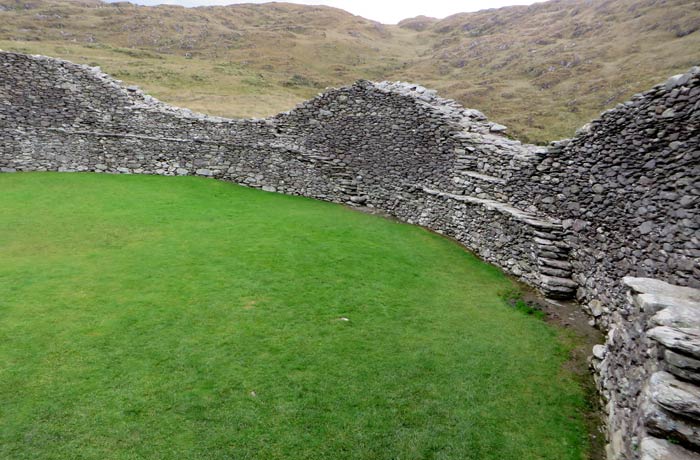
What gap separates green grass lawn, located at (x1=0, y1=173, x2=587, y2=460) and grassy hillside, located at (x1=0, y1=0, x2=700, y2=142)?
1030 inches

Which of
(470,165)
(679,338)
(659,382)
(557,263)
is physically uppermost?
(470,165)

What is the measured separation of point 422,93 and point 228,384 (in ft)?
52.0

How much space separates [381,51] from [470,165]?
284 feet

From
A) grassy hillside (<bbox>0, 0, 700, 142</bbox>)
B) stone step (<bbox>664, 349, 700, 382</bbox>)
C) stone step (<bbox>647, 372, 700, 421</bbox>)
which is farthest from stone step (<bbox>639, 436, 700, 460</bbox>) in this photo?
grassy hillside (<bbox>0, 0, 700, 142</bbox>)

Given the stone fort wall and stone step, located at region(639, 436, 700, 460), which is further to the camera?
the stone fort wall

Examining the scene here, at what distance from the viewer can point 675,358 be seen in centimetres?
505

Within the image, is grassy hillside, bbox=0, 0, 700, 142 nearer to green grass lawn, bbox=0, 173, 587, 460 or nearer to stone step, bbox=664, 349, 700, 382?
green grass lawn, bbox=0, 173, 587, 460

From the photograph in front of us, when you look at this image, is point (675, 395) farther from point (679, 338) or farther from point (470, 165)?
point (470, 165)

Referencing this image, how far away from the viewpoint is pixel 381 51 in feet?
310

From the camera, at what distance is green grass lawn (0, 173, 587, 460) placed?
567 centimetres

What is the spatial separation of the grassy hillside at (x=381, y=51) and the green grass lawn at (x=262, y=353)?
85.8 ft

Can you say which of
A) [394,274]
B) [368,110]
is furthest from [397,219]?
[394,274]

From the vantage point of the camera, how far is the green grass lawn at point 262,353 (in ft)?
18.6

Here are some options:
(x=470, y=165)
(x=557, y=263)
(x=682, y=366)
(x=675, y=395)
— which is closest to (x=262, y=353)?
(x=675, y=395)
